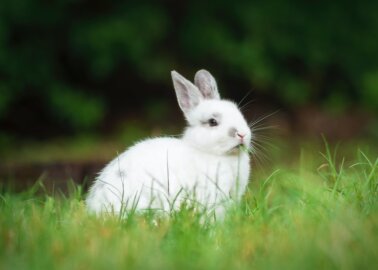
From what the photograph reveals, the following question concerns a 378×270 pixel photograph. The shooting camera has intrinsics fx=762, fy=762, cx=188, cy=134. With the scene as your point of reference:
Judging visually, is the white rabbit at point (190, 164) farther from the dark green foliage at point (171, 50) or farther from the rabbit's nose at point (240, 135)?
the dark green foliage at point (171, 50)

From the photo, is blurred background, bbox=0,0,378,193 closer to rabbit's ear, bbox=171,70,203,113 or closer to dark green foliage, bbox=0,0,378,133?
dark green foliage, bbox=0,0,378,133

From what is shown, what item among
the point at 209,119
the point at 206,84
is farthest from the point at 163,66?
the point at 209,119

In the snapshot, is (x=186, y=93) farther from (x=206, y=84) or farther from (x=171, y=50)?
(x=171, y=50)

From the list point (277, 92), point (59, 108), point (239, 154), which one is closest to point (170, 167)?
point (239, 154)

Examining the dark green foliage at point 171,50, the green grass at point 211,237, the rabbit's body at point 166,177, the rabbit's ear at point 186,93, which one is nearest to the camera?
the green grass at point 211,237

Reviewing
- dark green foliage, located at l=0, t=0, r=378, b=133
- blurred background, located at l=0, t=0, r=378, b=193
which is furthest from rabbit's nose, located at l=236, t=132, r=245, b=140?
dark green foliage, located at l=0, t=0, r=378, b=133

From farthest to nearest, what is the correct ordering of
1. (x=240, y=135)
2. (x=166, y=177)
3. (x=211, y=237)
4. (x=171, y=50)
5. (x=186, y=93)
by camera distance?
(x=171, y=50) → (x=186, y=93) → (x=240, y=135) → (x=166, y=177) → (x=211, y=237)

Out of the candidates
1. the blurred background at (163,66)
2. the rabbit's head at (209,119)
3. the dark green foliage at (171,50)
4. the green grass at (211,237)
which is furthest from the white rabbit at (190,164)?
the dark green foliage at (171,50)
